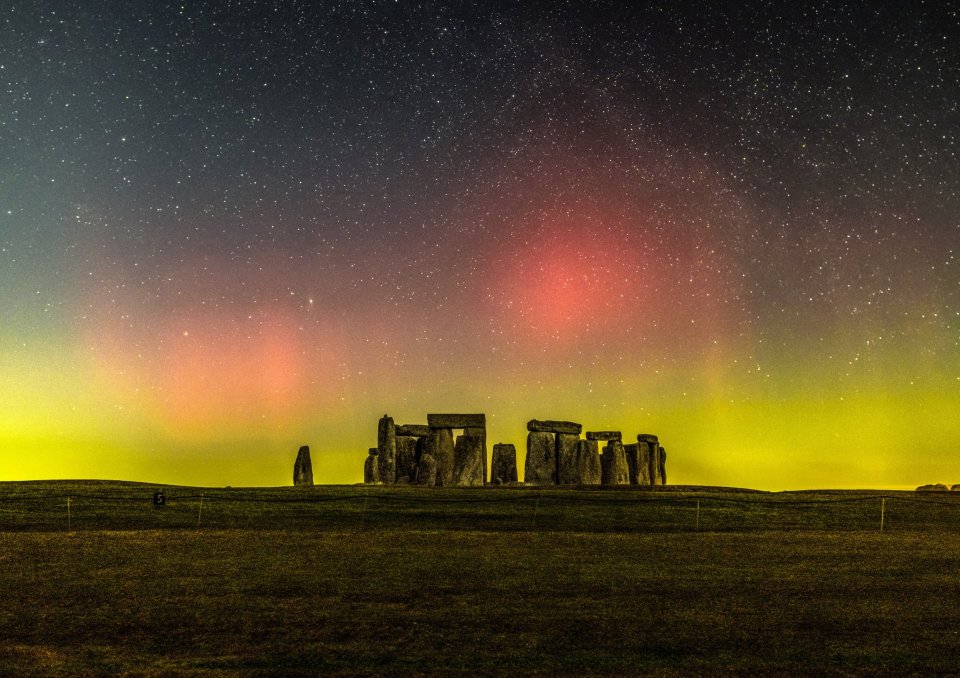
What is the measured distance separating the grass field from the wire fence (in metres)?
0.12

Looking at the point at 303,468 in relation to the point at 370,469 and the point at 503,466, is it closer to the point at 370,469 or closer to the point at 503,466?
the point at 370,469

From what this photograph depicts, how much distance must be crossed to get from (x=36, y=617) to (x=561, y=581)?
22.5ft

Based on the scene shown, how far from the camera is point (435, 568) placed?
14.3m

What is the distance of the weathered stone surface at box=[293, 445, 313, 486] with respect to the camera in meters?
35.5

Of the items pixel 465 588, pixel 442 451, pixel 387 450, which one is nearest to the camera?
pixel 465 588

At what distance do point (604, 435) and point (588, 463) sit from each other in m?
2.48

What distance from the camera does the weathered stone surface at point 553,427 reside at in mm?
33625

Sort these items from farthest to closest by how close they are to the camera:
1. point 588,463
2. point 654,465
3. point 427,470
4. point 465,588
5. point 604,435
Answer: point 654,465 < point 604,435 < point 588,463 < point 427,470 < point 465,588

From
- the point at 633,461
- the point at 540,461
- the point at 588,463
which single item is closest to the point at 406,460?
the point at 540,461

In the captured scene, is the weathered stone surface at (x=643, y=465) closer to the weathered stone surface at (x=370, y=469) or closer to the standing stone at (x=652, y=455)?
the standing stone at (x=652, y=455)

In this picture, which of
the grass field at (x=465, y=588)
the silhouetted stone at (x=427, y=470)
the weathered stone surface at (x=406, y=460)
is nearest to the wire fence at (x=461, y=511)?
the grass field at (x=465, y=588)

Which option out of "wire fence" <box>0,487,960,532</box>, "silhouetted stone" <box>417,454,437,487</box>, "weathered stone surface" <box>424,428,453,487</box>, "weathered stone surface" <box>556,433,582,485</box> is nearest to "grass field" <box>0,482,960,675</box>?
"wire fence" <box>0,487,960,532</box>

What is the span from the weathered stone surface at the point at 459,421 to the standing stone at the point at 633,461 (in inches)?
264

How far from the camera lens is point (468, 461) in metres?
32.3
